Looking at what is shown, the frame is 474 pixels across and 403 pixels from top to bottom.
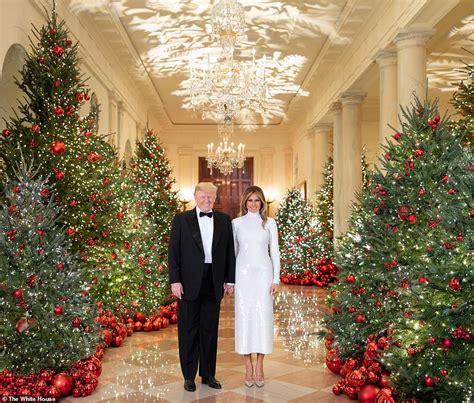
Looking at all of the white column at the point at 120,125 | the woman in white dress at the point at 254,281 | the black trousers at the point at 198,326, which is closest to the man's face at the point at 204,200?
the woman in white dress at the point at 254,281

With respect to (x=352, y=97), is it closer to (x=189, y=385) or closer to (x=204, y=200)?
(x=204, y=200)

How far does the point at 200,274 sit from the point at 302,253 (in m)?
11.0

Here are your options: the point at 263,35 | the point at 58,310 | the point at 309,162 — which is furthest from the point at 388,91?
the point at 309,162

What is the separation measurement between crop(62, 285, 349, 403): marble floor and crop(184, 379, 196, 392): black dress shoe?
47 millimetres

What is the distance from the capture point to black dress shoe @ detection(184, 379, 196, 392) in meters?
5.24

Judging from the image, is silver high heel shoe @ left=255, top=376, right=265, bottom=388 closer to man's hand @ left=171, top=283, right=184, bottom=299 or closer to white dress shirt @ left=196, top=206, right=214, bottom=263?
man's hand @ left=171, top=283, right=184, bottom=299

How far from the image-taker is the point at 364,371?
5.00 meters

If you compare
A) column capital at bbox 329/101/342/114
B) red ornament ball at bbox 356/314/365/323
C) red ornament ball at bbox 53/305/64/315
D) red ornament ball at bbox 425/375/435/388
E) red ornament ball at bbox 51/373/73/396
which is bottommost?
red ornament ball at bbox 51/373/73/396

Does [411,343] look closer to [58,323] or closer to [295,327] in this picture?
[58,323]

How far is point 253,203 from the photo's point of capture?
17.8ft

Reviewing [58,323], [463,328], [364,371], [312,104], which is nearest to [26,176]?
[58,323]

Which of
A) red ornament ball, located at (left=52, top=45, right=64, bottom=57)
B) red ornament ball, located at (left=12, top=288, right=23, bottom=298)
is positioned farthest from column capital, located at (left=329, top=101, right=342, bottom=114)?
red ornament ball, located at (left=12, top=288, right=23, bottom=298)

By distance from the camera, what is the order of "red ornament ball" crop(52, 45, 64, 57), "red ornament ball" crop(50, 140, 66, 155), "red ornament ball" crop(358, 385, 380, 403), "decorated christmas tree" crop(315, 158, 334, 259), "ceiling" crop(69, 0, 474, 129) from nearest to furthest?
"red ornament ball" crop(358, 385, 380, 403), "red ornament ball" crop(50, 140, 66, 155), "red ornament ball" crop(52, 45, 64, 57), "ceiling" crop(69, 0, 474, 129), "decorated christmas tree" crop(315, 158, 334, 259)

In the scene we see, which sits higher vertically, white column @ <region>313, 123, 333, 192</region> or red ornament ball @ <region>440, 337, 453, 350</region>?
white column @ <region>313, 123, 333, 192</region>
